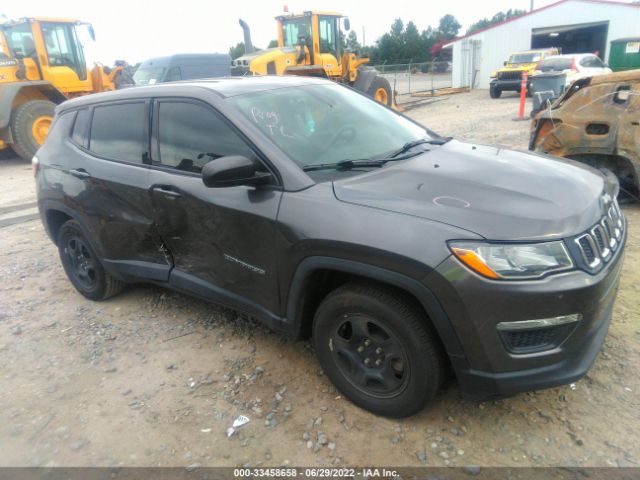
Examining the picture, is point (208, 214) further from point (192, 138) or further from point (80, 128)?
point (80, 128)

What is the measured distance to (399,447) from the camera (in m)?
2.38

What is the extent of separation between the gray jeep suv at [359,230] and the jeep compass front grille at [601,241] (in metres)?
0.01

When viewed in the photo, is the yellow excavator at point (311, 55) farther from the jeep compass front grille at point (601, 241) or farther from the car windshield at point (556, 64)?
the jeep compass front grille at point (601, 241)

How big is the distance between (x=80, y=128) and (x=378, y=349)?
300cm

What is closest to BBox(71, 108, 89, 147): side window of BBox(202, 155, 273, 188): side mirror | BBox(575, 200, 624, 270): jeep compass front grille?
BBox(202, 155, 273, 188): side mirror

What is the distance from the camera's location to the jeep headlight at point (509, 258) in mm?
2008

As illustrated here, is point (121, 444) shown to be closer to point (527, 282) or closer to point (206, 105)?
point (206, 105)

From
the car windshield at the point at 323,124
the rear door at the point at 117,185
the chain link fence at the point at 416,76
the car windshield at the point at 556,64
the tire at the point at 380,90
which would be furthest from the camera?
the chain link fence at the point at 416,76

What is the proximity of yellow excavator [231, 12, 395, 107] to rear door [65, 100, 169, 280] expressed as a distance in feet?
32.1

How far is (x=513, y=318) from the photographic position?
2.02 meters

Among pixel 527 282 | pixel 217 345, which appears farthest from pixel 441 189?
pixel 217 345

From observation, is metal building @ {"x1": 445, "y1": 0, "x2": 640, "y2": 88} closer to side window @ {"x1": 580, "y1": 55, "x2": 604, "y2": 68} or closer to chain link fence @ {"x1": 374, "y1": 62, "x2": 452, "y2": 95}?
chain link fence @ {"x1": 374, "y1": 62, "x2": 452, "y2": 95}

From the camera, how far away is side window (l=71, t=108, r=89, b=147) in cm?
382

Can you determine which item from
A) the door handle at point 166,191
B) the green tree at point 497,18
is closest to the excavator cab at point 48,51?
the door handle at point 166,191
